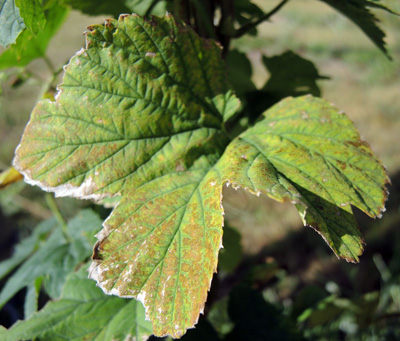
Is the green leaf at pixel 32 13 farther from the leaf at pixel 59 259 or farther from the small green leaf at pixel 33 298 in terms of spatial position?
the small green leaf at pixel 33 298

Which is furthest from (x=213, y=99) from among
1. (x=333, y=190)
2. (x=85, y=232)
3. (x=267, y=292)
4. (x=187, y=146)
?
(x=267, y=292)

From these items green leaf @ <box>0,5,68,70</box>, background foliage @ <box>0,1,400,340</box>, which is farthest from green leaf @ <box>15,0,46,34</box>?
green leaf @ <box>0,5,68,70</box>

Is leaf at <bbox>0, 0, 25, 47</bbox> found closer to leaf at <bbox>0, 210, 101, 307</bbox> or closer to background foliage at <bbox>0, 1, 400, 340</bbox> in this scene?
background foliage at <bbox>0, 1, 400, 340</bbox>

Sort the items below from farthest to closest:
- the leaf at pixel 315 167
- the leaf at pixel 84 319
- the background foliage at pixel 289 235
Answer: the background foliage at pixel 289 235 < the leaf at pixel 84 319 < the leaf at pixel 315 167

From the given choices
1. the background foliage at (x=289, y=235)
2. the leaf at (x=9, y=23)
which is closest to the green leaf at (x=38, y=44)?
the background foliage at (x=289, y=235)

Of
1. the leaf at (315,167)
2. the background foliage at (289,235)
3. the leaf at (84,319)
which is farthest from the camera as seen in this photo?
the background foliage at (289,235)

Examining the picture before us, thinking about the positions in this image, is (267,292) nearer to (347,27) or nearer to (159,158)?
(159,158)

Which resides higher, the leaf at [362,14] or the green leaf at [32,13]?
the green leaf at [32,13]

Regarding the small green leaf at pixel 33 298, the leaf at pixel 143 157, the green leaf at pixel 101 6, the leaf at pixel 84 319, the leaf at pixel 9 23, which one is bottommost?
the small green leaf at pixel 33 298
